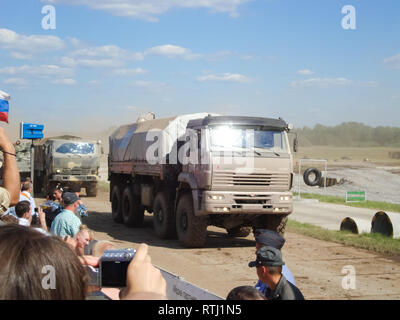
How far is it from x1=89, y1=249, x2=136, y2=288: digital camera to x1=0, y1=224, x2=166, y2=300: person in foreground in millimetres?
Answer: 1402

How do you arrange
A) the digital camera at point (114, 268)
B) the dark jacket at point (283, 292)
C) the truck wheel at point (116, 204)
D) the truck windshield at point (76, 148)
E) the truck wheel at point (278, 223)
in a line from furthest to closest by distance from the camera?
1. the truck windshield at point (76, 148)
2. the truck wheel at point (116, 204)
3. the truck wheel at point (278, 223)
4. the dark jacket at point (283, 292)
5. the digital camera at point (114, 268)

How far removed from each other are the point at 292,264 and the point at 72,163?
17.6m

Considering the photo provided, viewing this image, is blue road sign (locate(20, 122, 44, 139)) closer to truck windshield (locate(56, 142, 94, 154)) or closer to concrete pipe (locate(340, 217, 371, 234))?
concrete pipe (locate(340, 217, 371, 234))

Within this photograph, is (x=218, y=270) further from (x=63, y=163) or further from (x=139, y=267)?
(x=63, y=163)

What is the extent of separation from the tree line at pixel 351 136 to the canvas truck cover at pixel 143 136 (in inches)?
5676

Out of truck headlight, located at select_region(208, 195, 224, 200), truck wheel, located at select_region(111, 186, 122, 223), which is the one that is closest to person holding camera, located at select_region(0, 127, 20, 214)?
truck headlight, located at select_region(208, 195, 224, 200)

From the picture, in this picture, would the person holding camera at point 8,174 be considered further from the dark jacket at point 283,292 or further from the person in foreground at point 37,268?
the dark jacket at point 283,292

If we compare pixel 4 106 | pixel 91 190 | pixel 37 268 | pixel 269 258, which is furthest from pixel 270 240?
pixel 91 190

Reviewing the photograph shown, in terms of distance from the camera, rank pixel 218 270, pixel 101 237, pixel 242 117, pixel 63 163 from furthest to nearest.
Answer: pixel 63 163 < pixel 101 237 < pixel 242 117 < pixel 218 270

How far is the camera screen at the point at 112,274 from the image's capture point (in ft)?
9.63

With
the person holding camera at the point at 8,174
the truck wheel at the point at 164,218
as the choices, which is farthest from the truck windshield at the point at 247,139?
the person holding camera at the point at 8,174
